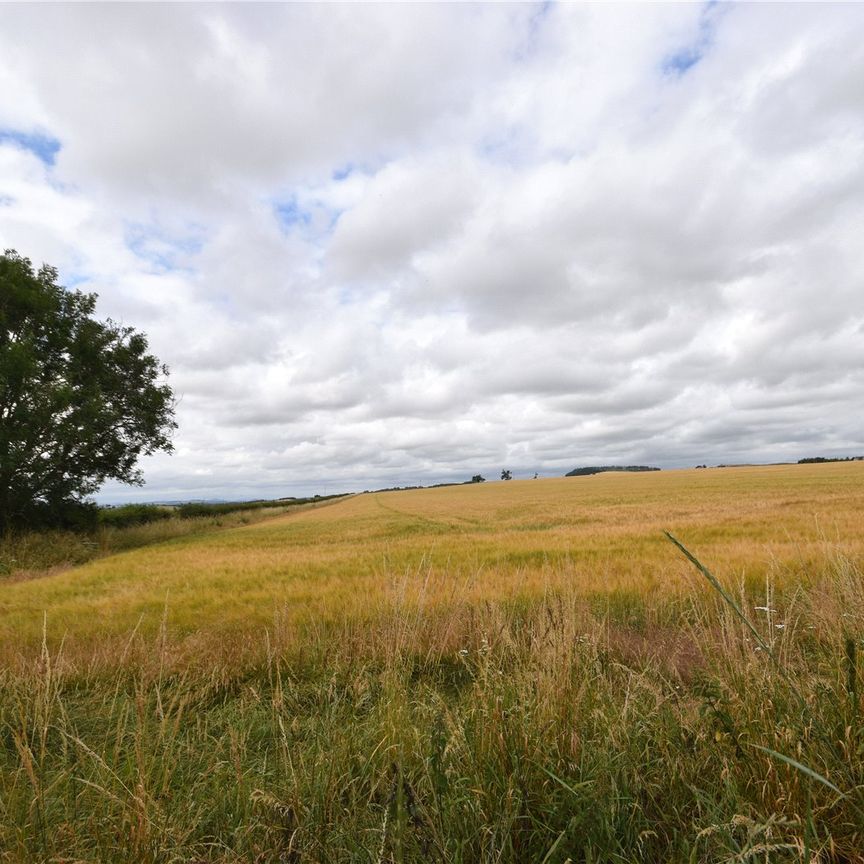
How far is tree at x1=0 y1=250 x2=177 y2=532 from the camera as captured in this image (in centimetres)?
2308

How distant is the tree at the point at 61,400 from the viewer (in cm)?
2308

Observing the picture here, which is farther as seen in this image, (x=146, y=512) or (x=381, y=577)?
(x=146, y=512)

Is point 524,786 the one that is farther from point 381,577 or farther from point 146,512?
point 146,512

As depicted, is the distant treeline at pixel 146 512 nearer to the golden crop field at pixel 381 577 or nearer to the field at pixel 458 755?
the golden crop field at pixel 381 577

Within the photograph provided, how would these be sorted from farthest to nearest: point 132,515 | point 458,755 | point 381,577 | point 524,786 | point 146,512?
point 146,512 < point 132,515 < point 381,577 < point 458,755 < point 524,786

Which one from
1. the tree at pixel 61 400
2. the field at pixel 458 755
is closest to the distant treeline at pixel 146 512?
the tree at pixel 61 400

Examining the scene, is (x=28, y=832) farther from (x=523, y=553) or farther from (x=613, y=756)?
(x=523, y=553)

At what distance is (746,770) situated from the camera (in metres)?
2.38

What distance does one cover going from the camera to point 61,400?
76.8 ft

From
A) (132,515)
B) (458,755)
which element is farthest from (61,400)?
(458,755)

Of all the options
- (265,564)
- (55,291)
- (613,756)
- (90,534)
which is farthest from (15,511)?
(613,756)

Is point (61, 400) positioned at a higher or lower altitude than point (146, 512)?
higher

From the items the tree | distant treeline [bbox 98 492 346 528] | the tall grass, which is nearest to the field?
the tall grass

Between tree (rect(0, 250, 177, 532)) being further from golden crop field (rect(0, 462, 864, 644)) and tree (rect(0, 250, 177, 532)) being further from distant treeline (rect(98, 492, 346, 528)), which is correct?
golden crop field (rect(0, 462, 864, 644))
